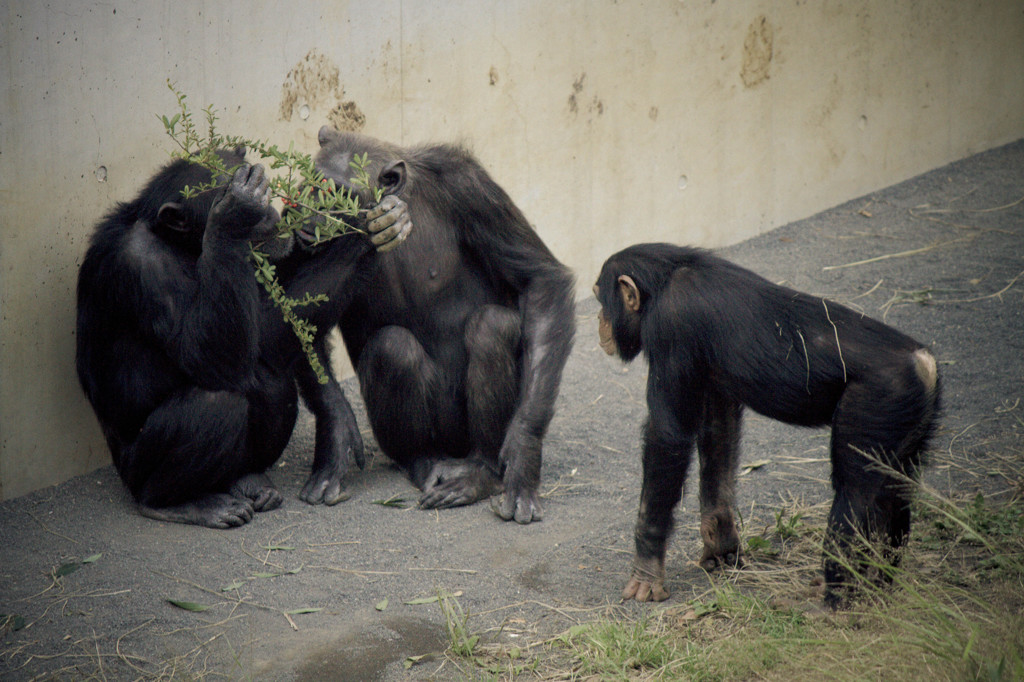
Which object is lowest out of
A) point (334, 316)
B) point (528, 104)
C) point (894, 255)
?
point (894, 255)

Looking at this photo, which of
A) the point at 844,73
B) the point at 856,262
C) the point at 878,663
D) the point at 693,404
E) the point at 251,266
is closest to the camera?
the point at 878,663

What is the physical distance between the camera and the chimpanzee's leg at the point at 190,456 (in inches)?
175

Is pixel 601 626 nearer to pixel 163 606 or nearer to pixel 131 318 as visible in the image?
pixel 163 606

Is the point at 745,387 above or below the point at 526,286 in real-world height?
above

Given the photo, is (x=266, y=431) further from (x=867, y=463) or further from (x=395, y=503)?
(x=867, y=463)

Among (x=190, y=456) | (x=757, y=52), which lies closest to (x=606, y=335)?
(x=190, y=456)

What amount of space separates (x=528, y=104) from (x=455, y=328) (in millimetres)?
2331

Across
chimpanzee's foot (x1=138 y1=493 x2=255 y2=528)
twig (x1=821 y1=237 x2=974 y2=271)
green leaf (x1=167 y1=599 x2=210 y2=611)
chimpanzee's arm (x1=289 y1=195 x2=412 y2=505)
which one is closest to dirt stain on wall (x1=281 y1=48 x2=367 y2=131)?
chimpanzee's arm (x1=289 y1=195 x2=412 y2=505)

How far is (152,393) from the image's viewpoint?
14.9 ft

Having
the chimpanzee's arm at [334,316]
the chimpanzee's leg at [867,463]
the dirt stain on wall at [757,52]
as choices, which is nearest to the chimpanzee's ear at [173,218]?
the chimpanzee's arm at [334,316]

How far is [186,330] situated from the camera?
14.3ft

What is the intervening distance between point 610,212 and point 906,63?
3.37m

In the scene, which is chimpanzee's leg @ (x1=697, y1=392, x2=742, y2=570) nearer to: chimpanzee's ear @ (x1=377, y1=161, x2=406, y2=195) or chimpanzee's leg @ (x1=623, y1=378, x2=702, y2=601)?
chimpanzee's leg @ (x1=623, y1=378, x2=702, y2=601)

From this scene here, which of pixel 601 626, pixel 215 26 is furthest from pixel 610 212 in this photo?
pixel 601 626
